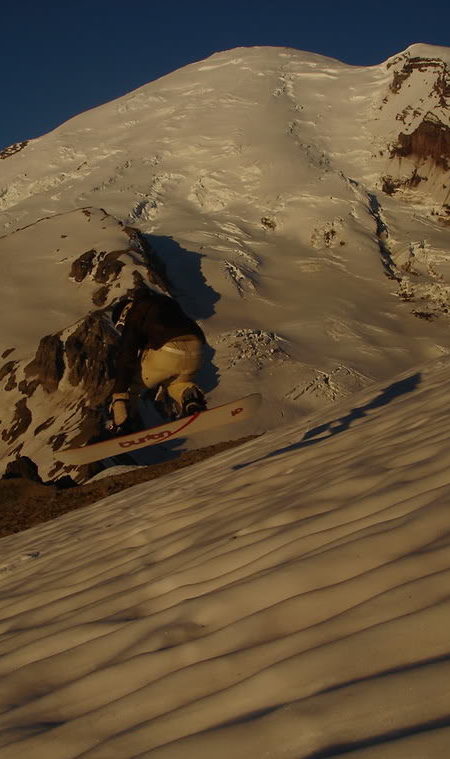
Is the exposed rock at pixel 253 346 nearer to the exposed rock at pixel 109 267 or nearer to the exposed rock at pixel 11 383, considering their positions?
the exposed rock at pixel 109 267

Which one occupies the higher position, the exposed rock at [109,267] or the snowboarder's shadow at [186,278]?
the exposed rock at [109,267]

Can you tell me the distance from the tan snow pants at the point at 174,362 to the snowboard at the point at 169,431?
61cm

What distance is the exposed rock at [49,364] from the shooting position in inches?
1308

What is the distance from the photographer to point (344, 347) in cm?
4406

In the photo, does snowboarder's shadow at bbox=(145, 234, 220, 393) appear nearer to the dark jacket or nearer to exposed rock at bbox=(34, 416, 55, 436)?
exposed rock at bbox=(34, 416, 55, 436)

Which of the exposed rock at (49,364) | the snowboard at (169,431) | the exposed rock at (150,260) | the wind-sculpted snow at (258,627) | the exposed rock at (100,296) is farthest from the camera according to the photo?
the exposed rock at (100,296)

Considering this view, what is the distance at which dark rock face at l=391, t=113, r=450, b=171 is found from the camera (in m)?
72.6

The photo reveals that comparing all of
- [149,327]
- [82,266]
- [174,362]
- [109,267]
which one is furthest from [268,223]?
[149,327]

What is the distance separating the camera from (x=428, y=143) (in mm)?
73062

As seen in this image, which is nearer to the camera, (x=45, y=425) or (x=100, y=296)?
(x=45, y=425)

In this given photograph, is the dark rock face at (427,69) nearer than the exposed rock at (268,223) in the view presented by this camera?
No

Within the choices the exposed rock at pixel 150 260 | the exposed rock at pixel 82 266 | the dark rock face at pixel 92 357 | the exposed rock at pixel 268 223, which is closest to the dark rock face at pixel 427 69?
the exposed rock at pixel 268 223

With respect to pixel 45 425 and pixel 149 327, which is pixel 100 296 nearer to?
pixel 45 425

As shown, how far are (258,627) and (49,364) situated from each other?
103 feet
